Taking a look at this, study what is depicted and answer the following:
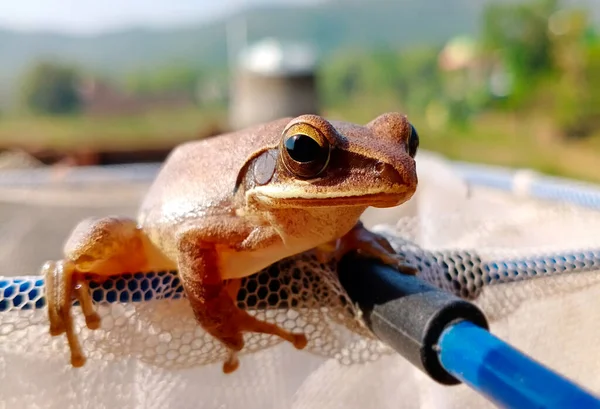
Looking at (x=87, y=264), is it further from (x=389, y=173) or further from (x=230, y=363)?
(x=389, y=173)

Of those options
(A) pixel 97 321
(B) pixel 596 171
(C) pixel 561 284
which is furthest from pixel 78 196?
(B) pixel 596 171

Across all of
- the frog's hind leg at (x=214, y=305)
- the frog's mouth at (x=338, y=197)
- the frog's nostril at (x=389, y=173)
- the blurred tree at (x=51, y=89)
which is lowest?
the blurred tree at (x=51, y=89)

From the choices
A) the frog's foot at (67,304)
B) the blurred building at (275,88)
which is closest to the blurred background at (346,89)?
the blurred building at (275,88)

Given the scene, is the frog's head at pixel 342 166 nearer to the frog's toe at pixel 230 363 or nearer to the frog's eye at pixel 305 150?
the frog's eye at pixel 305 150

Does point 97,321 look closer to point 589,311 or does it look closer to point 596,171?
point 589,311

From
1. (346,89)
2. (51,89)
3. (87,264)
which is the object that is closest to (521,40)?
(346,89)

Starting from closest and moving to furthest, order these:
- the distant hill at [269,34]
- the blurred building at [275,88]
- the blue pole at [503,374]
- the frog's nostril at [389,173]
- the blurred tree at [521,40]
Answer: the blue pole at [503,374], the frog's nostril at [389,173], the blurred building at [275,88], the blurred tree at [521,40], the distant hill at [269,34]
